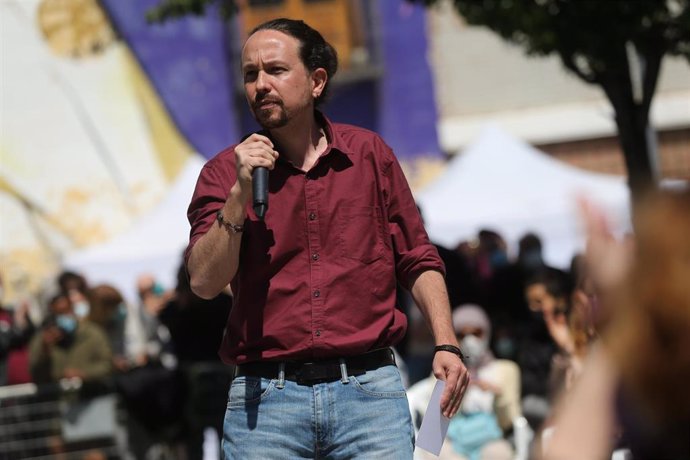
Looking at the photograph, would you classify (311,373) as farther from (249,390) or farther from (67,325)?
(67,325)

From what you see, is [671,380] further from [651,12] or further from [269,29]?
[651,12]

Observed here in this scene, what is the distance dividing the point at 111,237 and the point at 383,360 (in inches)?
637

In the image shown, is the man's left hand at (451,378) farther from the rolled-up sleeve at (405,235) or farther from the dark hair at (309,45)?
the dark hair at (309,45)

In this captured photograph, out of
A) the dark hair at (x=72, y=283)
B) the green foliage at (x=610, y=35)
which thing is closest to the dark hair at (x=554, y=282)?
the green foliage at (x=610, y=35)

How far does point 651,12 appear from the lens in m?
12.2

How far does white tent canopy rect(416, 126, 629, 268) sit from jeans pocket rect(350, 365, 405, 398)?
896 centimetres

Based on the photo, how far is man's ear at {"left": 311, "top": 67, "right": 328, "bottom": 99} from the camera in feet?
14.9

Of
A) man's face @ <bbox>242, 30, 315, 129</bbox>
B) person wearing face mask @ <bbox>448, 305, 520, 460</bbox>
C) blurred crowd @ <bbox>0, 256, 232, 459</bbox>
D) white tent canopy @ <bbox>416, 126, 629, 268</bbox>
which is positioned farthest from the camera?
white tent canopy @ <bbox>416, 126, 629, 268</bbox>

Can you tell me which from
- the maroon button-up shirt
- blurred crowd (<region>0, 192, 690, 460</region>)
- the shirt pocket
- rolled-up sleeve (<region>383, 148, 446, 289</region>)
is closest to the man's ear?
the maroon button-up shirt

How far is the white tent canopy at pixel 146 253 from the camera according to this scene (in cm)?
1401

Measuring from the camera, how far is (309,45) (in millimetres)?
4547

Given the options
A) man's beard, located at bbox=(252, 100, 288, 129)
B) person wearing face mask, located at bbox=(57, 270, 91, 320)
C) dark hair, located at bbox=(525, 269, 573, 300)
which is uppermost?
man's beard, located at bbox=(252, 100, 288, 129)

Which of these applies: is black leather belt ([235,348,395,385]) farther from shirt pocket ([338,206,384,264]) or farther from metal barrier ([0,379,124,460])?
metal barrier ([0,379,124,460])

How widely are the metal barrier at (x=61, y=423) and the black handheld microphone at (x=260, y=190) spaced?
25.4 ft
